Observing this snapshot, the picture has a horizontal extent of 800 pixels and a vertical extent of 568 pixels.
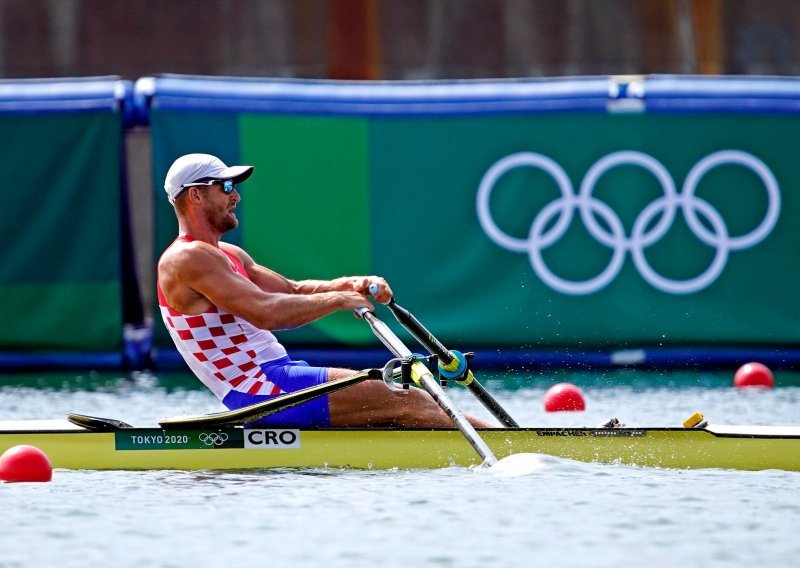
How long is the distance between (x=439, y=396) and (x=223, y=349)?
106cm

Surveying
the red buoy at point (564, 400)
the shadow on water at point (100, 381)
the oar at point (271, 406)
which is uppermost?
the oar at point (271, 406)

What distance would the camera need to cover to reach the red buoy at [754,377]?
11328 millimetres

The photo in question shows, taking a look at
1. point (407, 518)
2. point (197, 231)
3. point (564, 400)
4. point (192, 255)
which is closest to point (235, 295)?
point (192, 255)

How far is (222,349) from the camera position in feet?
25.0

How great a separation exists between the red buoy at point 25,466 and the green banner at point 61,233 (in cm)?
525

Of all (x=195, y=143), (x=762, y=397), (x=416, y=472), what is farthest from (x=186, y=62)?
(x=416, y=472)

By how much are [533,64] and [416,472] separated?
10.5m

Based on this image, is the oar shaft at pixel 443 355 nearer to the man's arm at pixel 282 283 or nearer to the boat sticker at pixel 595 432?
the man's arm at pixel 282 283

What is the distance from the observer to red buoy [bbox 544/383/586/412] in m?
10.3

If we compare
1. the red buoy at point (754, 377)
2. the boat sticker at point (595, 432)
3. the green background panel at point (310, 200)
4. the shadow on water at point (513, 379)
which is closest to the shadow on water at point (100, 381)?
the shadow on water at point (513, 379)

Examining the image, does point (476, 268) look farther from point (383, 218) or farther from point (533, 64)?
point (533, 64)

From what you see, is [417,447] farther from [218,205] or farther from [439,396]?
[218,205]

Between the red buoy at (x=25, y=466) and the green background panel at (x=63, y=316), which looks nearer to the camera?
the red buoy at (x=25, y=466)

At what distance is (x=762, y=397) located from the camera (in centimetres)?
1080
